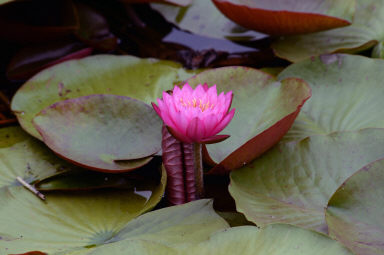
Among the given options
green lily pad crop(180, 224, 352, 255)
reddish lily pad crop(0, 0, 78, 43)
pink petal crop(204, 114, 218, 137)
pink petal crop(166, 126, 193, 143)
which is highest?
pink petal crop(204, 114, 218, 137)

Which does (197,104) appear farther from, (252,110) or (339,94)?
(339,94)

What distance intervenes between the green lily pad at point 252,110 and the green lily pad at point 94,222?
0.17 metres

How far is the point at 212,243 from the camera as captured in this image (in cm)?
83

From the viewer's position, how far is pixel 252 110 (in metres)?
1.23

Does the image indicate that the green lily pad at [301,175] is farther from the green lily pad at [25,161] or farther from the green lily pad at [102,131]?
the green lily pad at [25,161]

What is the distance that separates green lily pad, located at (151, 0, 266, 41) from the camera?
1.76 m

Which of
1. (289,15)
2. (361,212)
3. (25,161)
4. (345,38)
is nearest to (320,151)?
(361,212)

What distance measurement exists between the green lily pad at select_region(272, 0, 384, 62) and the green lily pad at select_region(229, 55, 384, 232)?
0.21m

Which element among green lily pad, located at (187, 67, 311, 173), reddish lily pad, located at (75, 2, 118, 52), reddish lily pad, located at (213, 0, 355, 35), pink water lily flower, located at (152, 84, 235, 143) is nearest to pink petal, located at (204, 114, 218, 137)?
pink water lily flower, located at (152, 84, 235, 143)

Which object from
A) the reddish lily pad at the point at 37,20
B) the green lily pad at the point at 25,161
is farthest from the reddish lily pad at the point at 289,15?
the green lily pad at the point at 25,161

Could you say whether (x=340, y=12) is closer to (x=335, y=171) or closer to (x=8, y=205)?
(x=335, y=171)

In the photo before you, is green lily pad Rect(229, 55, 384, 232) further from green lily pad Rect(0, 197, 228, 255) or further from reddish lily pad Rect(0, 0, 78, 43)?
reddish lily pad Rect(0, 0, 78, 43)

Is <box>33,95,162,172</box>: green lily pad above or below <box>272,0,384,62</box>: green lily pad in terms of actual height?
below

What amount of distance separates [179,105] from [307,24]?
746 millimetres
